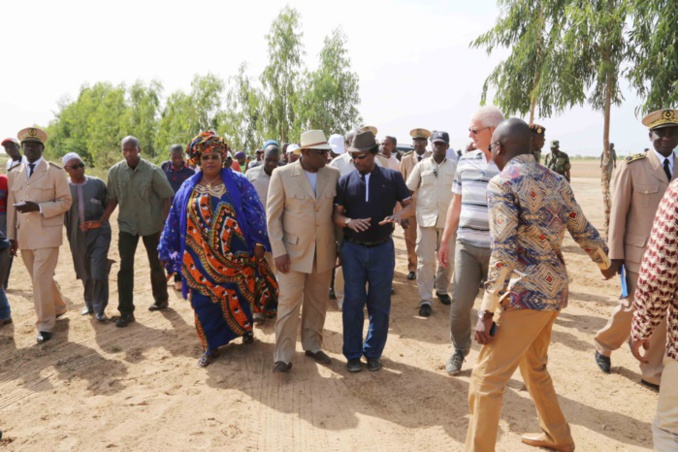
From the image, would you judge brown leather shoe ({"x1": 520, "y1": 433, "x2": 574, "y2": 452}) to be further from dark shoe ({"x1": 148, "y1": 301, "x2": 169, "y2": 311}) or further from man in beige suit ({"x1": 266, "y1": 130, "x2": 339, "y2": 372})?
dark shoe ({"x1": 148, "y1": 301, "x2": 169, "y2": 311})

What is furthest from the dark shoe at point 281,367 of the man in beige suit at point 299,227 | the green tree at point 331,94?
the green tree at point 331,94

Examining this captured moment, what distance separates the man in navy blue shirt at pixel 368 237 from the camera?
14.9ft

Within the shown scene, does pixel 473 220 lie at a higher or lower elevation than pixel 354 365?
higher

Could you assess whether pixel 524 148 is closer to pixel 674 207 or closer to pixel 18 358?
pixel 674 207

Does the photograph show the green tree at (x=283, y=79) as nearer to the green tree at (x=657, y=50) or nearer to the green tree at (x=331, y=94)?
the green tree at (x=331, y=94)

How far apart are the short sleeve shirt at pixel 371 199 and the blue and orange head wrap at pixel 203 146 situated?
4.00 feet

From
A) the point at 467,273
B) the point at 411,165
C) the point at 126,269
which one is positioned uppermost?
the point at 411,165

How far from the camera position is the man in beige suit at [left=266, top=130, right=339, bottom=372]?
4566 mm

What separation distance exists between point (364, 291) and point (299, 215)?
2.91 feet

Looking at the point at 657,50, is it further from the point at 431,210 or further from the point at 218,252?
the point at 218,252

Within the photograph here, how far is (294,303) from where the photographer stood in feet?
15.5

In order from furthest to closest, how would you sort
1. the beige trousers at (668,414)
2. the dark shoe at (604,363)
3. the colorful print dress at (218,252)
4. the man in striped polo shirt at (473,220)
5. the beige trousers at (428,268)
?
the beige trousers at (428,268) < the colorful print dress at (218,252) < the dark shoe at (604,363) < the man in striped polo shirt at (473,220) < the beige trousers at (668,414)

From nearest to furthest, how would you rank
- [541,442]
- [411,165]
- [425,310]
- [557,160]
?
[541,442] < [425,310] < [411,165] < [557,160]

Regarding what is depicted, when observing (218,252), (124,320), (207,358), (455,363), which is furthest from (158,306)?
(455,363)
